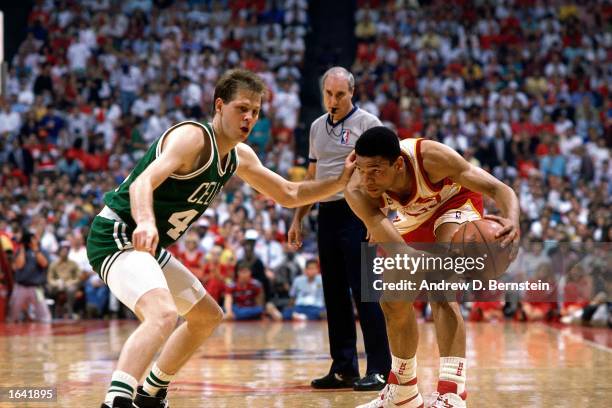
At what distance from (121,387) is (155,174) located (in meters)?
1.01

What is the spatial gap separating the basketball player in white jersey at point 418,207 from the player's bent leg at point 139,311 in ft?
4.04

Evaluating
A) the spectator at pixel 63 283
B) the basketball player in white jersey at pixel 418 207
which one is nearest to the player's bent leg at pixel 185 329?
the basketball player in white jersey at pixel 418 207

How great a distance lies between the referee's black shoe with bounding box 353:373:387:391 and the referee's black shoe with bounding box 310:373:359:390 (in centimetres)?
15

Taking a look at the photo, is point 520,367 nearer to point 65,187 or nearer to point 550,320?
point 550,320

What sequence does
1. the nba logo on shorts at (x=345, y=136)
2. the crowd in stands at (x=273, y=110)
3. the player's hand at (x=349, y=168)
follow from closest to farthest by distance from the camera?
the player's hand at (x=349, y=168)
the nba logo on shorts at (x=345, y=136)
the crowd in stands at (x=273, y=110)

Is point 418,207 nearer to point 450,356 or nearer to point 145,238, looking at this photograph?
point 450,356

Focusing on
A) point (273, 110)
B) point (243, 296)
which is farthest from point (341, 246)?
point (273, 110)

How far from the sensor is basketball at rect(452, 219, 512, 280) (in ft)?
16.1

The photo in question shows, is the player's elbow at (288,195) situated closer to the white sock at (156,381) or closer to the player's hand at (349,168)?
the player's hand at (349,168)

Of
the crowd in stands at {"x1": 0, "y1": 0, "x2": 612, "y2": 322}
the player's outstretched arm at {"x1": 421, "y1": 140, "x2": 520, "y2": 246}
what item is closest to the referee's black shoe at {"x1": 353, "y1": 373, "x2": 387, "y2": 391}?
the player's outstretched arm at {"x1": 421, "y1": 140, "x2": 520, "y2": 246}

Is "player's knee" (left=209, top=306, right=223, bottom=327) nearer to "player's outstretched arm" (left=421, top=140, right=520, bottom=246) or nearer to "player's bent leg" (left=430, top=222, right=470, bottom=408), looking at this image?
"player's bent leg" (left=430, top=222, right=470, bottom=408)

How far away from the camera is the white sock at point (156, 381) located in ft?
17.3

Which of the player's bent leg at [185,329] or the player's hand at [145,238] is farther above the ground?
the player's hand at [145,238]

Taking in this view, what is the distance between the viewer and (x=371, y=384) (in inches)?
250
